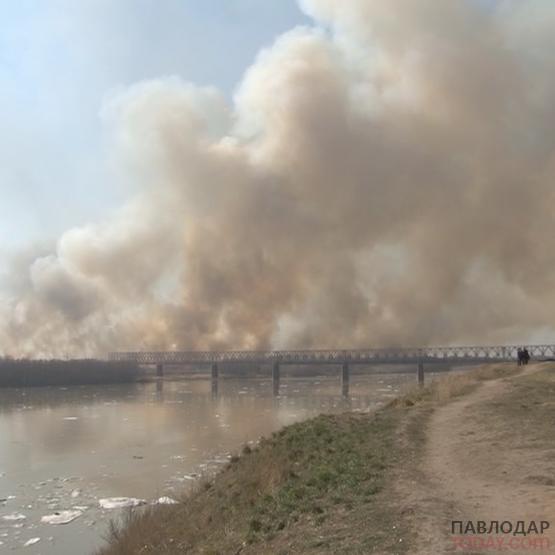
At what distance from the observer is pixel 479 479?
13.6 m

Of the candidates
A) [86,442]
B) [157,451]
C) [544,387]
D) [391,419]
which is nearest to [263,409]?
[86,442]

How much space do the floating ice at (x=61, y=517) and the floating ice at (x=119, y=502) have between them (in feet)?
3.79

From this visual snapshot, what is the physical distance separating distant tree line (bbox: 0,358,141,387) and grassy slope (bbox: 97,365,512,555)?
121m

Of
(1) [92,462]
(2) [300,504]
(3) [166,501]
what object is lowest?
(1) [92,462]

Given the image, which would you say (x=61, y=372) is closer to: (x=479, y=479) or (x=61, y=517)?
(x=61, y=517)

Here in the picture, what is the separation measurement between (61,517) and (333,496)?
12.0 metres

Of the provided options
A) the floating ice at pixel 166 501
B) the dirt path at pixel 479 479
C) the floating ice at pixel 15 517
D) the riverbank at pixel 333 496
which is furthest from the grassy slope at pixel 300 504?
the floating ice at pixel 15 517

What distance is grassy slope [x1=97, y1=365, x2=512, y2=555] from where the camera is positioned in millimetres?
10508

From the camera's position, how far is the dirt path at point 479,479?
10.3 m

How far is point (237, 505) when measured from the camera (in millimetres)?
15078

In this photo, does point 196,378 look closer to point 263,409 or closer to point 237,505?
point 263,409

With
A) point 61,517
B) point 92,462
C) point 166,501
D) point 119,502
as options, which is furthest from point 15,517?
point 92,462

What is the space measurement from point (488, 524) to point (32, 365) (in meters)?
147

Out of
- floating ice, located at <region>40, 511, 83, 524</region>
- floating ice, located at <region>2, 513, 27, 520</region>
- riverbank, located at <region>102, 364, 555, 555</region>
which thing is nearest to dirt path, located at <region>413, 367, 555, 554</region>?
riverbank, located at <region>102, 364, 555, 555</region>
